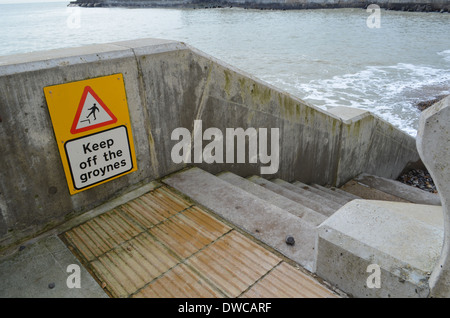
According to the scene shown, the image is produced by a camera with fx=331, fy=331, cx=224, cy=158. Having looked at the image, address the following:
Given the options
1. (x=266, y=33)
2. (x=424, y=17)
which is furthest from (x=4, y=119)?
(x=424, y=17)

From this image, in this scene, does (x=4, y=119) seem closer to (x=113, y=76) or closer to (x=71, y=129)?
(x=71, y=129)

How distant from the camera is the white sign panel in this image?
2.96 metres

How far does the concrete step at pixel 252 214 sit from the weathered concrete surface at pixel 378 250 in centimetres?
28

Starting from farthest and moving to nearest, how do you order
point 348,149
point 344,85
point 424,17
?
point 424,17
point 344,85
point 348,149

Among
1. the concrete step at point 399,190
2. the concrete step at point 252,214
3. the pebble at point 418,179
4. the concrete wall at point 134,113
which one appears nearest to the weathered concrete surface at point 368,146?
the concrete step at point 399,190

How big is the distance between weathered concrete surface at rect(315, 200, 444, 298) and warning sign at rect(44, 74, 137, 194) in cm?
205

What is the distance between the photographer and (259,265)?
2549mm

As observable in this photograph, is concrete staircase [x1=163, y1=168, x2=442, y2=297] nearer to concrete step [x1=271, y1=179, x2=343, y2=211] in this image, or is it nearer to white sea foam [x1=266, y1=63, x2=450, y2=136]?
concrete step [x1=271, y1=179, x2=343, y2=211]

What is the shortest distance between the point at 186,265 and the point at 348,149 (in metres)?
5.46

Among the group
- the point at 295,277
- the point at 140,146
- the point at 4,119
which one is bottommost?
the point at 295,277

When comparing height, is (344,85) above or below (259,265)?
below

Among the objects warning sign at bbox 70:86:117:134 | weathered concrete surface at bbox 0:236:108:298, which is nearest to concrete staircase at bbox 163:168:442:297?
warning sign at bbox 70:86:117:134

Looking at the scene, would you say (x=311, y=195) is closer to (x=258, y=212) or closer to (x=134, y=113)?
(x=258, y=212)

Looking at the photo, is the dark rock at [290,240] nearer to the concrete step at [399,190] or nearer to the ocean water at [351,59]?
the concrete step at [399,190]
